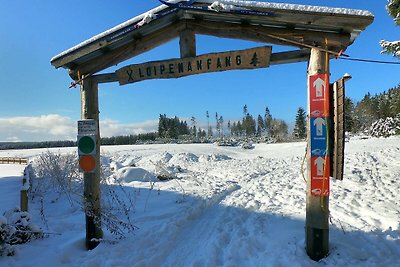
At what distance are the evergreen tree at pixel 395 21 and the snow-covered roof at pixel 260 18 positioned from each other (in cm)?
582

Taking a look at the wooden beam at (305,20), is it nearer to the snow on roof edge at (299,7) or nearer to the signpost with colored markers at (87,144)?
the snow on roof edge at (299,7)

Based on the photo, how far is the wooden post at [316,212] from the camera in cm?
461

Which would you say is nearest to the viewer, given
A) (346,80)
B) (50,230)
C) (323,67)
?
(346,80)

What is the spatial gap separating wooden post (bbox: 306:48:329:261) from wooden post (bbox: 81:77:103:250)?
381 centimetres

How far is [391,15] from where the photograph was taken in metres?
9.27

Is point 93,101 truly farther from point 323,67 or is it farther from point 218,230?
point 323,67

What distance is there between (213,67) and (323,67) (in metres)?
1.83

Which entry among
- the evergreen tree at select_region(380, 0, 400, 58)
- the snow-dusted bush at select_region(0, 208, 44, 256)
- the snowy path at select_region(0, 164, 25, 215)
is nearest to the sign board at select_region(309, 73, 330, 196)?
the snow-dusted bush at select_region(0, 208, 44, 256)

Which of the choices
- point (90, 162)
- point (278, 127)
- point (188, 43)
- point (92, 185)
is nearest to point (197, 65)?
point (188, 43)

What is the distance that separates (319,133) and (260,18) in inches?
82.8

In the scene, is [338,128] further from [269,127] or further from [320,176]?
[269,127]

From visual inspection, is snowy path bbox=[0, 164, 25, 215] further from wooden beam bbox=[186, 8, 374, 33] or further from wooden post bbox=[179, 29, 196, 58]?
wooden beam bbox=[186, 8, 374, 33]

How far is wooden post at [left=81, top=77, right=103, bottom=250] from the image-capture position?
5637 mm

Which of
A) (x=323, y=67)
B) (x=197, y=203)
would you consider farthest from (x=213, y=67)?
(x=197, y=203)
